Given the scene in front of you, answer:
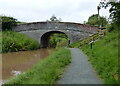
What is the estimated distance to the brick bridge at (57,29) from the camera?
2343 centimetres

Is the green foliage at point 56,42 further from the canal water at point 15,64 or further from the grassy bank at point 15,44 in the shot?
the canal water at point 15,64

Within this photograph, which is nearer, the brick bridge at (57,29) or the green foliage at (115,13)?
the green foliage at (115,13)

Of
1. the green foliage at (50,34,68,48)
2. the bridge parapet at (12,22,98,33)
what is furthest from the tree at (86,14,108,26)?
the green foliage at (50,34,68,48)

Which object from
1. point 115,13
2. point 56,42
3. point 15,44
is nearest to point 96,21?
point 56,42

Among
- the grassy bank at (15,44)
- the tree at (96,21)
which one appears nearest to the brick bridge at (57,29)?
the tree at (96,21)

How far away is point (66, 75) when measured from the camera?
21.8 feet

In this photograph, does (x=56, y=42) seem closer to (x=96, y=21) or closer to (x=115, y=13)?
(x=96, y=21)

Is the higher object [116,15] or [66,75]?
[116,15]

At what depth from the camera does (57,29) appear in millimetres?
→ 24453

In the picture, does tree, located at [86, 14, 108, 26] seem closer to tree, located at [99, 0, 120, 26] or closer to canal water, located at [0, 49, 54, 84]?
tree, located at [99, 0, 120, 26]

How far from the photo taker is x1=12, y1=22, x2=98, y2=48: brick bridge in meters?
23.4

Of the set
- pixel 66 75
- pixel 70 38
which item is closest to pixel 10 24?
pixel 70 38

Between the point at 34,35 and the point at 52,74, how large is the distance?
62.9 ft

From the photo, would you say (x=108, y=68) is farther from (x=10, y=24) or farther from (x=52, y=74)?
(x=10, y=24)
